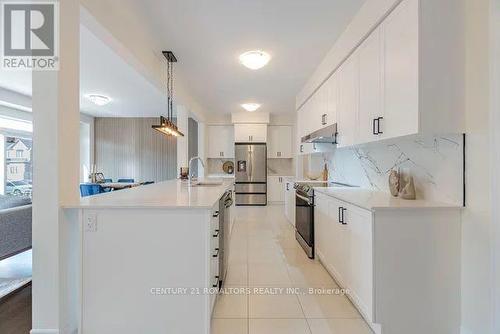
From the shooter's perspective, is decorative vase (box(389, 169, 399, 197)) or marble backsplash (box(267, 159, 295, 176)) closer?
decorative vase (box(389, 169, 399, 197))

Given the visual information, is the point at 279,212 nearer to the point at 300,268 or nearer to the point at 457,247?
the point at 300,268

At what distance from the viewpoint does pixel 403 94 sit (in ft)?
6.46

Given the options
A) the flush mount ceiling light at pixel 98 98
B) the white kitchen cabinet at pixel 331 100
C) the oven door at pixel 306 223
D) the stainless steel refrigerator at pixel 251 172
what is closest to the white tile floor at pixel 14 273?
the oven door at pixel 306 223

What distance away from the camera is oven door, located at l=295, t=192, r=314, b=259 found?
3.45 metres

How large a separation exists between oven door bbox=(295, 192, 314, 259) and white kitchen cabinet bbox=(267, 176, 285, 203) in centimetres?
392

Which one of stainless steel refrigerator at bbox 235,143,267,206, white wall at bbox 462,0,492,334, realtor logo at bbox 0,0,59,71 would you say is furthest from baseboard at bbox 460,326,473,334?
stainless steel refrigerator at bbox 235,143,267,206

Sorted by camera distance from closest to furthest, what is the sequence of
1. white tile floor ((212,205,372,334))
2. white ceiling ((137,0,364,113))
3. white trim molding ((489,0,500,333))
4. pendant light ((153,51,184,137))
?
white trim molding ((489,0,500,333))
white tile floor ((212,205,372,334))
white ceiling ((137,0,364,113))
pendant light ((153,51,184,137))

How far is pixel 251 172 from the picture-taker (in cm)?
768

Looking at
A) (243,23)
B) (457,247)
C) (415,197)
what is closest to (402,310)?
(457,247)

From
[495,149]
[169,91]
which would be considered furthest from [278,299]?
[169,91]

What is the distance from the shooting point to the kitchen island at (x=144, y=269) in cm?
188

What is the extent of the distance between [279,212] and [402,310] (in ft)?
15.9

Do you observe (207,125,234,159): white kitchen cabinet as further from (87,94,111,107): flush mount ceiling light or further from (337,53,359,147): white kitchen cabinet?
(337,53,359,147): white kitchen cabinet

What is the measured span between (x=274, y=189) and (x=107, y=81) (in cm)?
495
